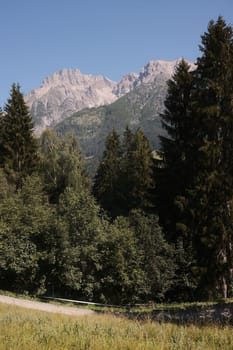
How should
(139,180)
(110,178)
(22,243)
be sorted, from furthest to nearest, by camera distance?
1. (110,178)
2. (139,180)
3. (22,243)

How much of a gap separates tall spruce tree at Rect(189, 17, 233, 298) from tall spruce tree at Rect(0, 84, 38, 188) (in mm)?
20421

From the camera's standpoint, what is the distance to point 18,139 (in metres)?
42.7

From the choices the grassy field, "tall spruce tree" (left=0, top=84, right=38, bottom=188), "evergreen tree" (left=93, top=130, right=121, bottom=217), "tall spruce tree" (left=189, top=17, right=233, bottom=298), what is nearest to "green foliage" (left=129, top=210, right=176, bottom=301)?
"tall spruce tree" (left=189, top=17, right=233, bottom=298)

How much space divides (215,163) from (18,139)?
22.9m

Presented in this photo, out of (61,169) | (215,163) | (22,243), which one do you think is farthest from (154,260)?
(61,169)

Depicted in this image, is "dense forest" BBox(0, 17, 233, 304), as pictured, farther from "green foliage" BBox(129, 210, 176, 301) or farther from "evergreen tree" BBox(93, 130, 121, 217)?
"evergreen tree" BBox(93, 130, 121, 217)

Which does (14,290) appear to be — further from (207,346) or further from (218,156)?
(207,346)

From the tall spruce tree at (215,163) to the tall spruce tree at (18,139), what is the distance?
20.4 m

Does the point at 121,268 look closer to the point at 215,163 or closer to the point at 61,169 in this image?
the point at 215,163

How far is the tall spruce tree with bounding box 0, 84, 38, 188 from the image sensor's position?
42.5 m

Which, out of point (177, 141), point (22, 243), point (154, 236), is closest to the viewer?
point (22, 243)

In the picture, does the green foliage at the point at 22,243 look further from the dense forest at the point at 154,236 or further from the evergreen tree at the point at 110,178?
the evergreen tree at the point at 110,178

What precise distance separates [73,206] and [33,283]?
227 inches

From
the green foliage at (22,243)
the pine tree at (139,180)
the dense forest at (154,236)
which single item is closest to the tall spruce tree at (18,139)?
the pine tree at (139,180)
